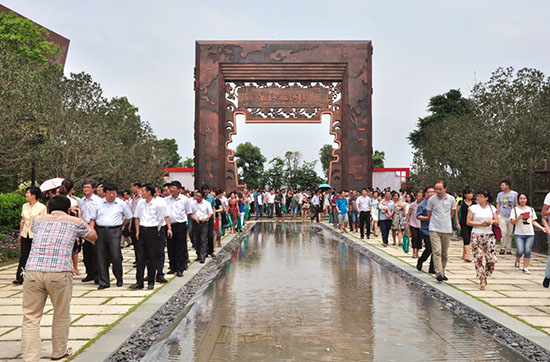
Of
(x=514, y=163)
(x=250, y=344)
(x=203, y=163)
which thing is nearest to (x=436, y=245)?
(x=250, y=344)

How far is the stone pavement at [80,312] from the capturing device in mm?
5263

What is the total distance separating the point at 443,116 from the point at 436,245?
4969cm

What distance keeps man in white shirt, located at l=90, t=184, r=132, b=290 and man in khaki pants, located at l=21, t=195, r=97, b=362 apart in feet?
13.4

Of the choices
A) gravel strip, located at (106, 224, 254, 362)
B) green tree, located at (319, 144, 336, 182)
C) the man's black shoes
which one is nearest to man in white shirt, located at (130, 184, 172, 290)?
the man's black shoes

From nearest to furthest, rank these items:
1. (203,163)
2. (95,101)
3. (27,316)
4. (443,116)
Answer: (27,316) < (95,101) < (203,163) < (443,116)

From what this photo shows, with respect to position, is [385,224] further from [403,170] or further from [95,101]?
[403,170]

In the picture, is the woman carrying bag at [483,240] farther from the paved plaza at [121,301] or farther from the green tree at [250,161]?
the green tree at [250,161]

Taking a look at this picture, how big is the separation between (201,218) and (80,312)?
5.44m

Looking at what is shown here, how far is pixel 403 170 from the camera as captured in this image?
1731 inches

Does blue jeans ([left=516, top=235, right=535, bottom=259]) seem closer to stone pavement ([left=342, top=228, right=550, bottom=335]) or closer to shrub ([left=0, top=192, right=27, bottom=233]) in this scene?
stone pavement ([left=342, top=228, right=550, bottom=335])

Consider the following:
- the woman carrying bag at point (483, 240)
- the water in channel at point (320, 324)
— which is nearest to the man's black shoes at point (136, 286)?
the water in channel at point (320, 324)

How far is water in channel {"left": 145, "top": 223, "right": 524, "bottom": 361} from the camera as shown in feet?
16.5

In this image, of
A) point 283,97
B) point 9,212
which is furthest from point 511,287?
point 283,97

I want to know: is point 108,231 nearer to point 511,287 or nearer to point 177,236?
point 177,236
